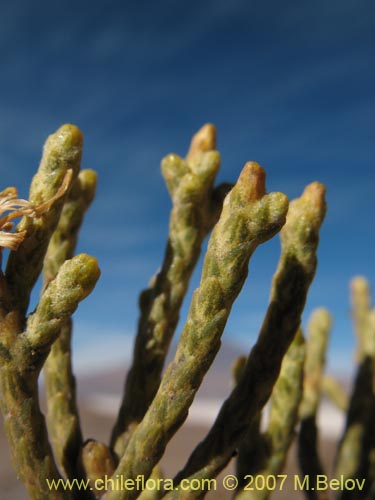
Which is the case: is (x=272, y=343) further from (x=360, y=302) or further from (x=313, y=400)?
(x=360, y=302)

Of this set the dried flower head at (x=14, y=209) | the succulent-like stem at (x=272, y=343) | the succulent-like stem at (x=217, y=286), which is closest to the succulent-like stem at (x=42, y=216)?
the dried flower head at (x=14, y=209)

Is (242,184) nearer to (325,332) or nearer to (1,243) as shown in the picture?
(1,243)

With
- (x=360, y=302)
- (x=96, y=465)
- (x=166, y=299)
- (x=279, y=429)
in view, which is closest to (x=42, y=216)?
(x=166, y=299)

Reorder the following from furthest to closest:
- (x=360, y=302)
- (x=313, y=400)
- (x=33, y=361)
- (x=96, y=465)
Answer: (x=360, y=302) < (x=313, y=400) < (x=96, y=465) < (x=33, y=361)

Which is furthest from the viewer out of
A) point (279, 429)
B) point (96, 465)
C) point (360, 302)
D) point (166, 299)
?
point (360, 302)

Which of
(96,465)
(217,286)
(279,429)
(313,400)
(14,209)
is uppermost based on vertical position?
(14,209)

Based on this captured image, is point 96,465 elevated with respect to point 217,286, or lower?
lower

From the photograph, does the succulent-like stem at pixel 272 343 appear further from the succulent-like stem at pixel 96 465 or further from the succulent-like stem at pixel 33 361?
the succulent-like stem at pixel 33 361

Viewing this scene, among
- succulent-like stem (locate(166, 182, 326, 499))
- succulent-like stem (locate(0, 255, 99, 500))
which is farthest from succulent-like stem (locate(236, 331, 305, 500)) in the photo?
succulent-like stem (locate(0, 255, 99, 500))
